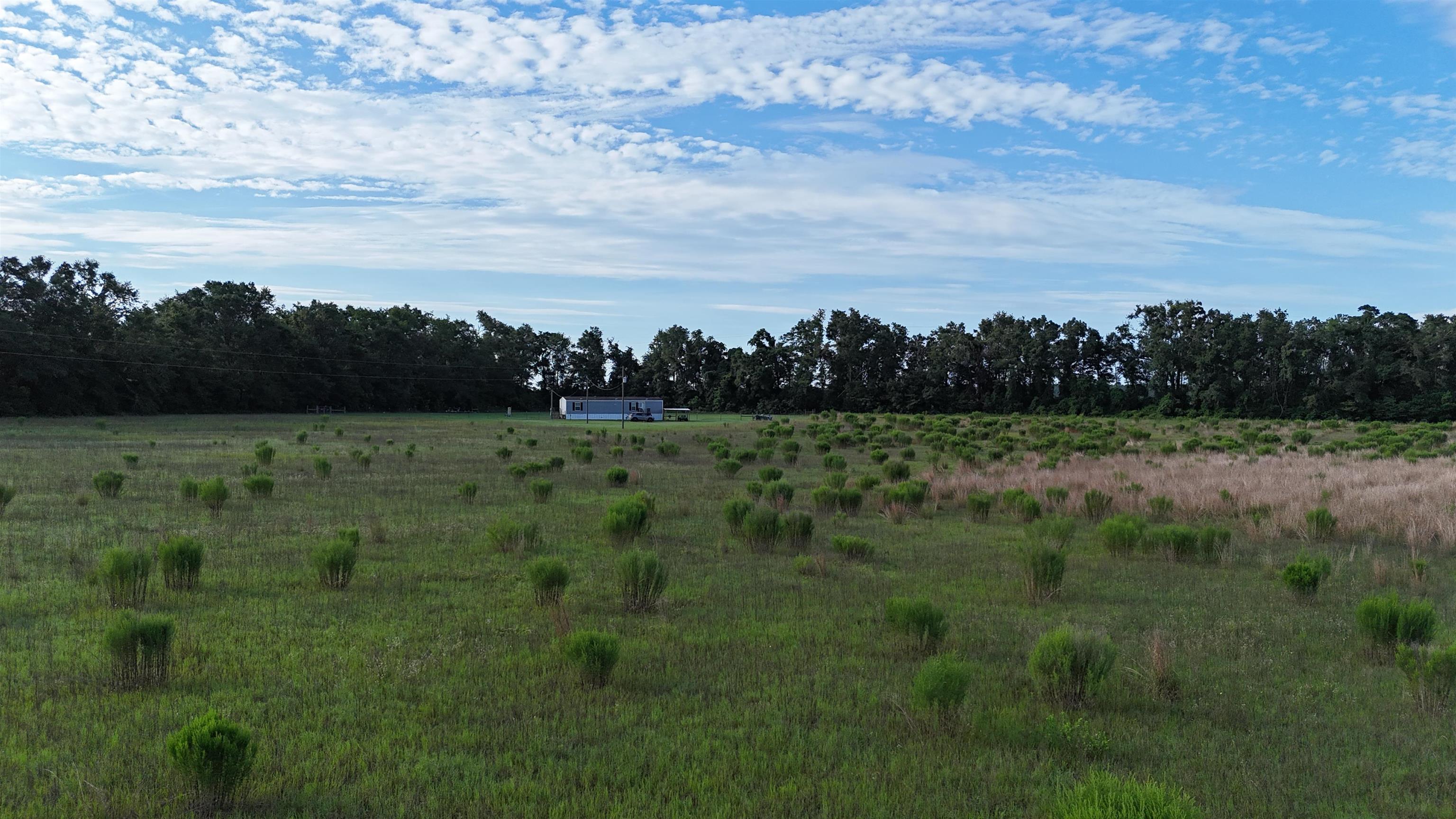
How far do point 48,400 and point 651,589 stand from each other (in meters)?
67.2

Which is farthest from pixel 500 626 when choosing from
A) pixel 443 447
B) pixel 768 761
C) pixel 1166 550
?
pixel 443 447

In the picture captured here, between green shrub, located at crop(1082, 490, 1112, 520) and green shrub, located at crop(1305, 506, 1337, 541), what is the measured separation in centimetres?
348

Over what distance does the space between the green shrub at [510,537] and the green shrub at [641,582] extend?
139 inches

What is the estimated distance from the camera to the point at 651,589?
9750 millimetres

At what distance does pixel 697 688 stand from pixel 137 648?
14.9ft

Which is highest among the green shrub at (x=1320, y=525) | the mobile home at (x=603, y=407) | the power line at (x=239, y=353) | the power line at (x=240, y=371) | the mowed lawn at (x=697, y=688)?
the power line at (x=239, y=353)

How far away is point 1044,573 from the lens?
10406mm

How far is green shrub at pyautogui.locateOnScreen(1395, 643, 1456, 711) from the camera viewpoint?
6727 mm

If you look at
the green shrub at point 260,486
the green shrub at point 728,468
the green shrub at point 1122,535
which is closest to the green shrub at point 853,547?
the green shrub at point 1122,535

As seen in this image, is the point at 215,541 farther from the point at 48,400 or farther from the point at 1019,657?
the point at 48,400

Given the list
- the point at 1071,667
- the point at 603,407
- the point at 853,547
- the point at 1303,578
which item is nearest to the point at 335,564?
the point at 853,547

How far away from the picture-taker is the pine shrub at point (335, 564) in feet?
33.6

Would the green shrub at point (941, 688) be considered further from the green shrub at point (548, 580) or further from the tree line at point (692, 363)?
the tree line at point (692, 363)

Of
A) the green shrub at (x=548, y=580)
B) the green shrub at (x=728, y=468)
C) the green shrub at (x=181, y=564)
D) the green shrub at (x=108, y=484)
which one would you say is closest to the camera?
the green shrub at (x=548, y=580)
